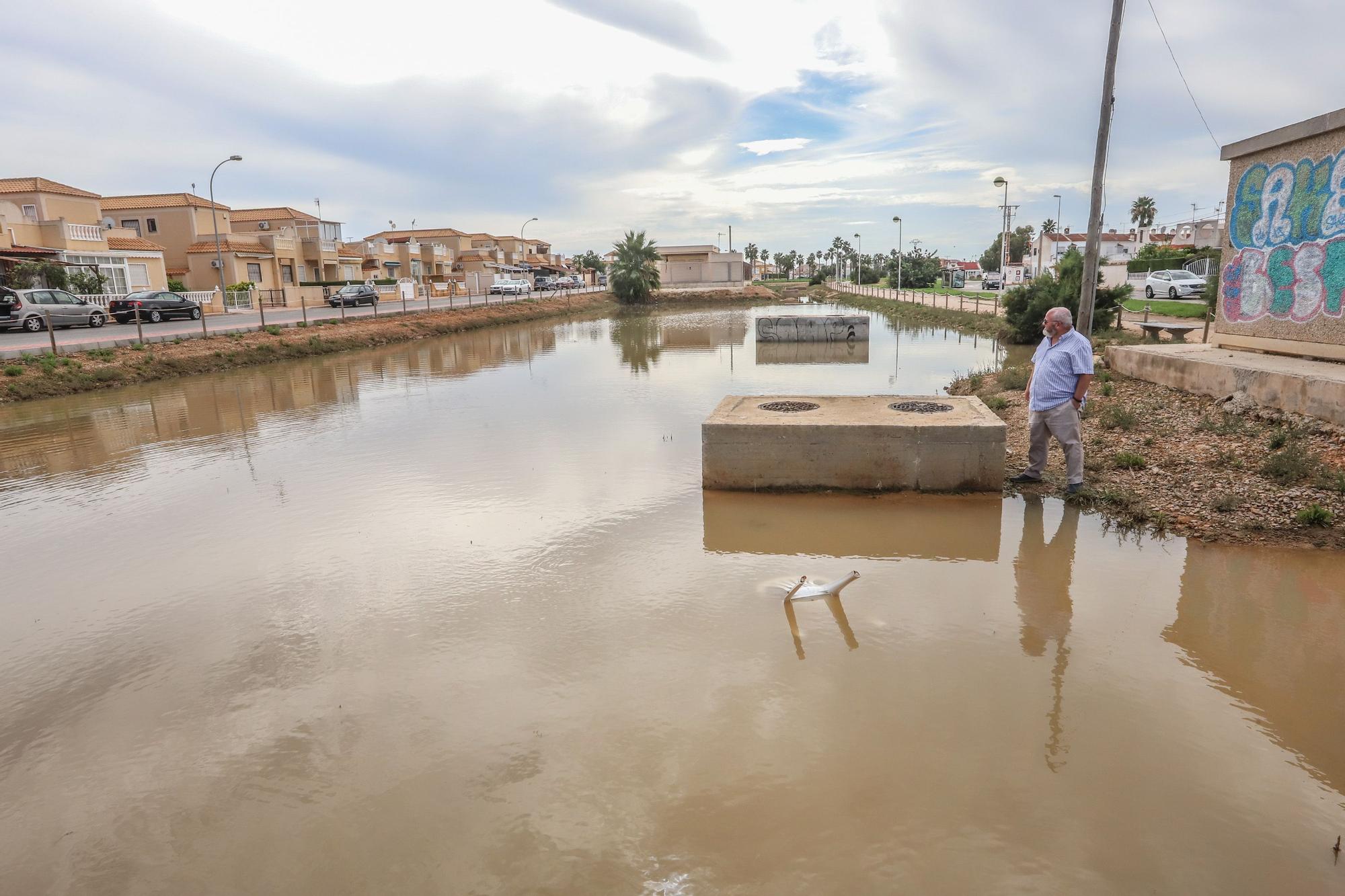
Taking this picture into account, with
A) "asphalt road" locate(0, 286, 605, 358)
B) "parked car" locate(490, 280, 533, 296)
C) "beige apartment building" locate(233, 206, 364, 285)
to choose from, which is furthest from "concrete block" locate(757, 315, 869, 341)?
"beige apartment building" locate(233, 206, 364, 285)

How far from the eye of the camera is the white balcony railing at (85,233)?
37.9 m

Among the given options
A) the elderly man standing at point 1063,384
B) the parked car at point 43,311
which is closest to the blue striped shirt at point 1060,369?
the elderly man standing at point 1063,384

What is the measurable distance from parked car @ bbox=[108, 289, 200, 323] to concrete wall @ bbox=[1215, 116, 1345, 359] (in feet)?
104

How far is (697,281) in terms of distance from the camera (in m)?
78.1

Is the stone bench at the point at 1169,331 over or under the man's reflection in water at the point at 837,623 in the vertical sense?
over

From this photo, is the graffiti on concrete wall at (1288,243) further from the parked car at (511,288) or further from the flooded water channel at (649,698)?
the parked car at (511,288)

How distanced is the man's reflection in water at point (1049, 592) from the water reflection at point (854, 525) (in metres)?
0.32

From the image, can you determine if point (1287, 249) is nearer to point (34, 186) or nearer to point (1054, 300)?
point (1054, 300)

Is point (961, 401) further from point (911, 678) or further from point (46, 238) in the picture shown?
point (46, 238)

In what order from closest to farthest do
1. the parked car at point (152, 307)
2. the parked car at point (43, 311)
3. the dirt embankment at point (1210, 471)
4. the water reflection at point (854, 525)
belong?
the dirt embankment at point (1210, 471), the water reflection at point (854, 525), the parked car at point (43, 311), the parked car at point (152, 307)

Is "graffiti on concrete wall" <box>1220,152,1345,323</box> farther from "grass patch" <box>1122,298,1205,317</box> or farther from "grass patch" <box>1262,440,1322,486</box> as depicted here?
"grass patch" <box>1122,298,1205,317</box>

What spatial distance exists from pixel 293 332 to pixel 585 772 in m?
26.5

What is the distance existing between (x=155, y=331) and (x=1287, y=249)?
30327mm

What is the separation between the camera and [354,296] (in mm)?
42719
